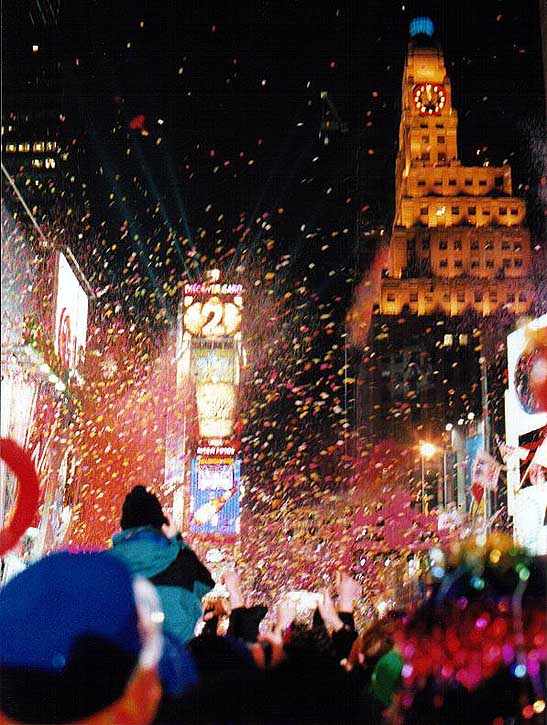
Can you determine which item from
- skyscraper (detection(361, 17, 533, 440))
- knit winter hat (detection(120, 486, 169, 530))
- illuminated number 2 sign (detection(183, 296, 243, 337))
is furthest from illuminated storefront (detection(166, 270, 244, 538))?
knit winter hat (detection(120, 486, 169, 530))

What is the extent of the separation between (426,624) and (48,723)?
97cm

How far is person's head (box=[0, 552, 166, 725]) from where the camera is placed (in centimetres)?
128

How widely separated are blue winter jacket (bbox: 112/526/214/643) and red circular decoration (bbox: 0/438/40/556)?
40cm

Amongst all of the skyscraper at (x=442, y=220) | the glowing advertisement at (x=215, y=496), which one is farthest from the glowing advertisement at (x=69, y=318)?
the skyscraper at (x=442, y=220)

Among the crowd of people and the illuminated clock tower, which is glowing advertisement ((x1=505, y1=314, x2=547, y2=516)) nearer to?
the illuminated clock tower

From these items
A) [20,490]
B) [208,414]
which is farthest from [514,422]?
[20,490]

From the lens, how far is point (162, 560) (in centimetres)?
258

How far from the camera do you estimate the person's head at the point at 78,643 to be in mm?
1279

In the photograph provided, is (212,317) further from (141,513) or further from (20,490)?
(141,513)

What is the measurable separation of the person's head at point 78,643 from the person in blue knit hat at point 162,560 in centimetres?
108

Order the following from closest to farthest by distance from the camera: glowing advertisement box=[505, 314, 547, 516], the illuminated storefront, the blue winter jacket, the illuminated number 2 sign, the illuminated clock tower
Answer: the blue winter jacket < the illuminated clock tower < the illuminated number 2 sign < the illuminated storefront < glowing advertisement box=[505, 314, 547, 516]

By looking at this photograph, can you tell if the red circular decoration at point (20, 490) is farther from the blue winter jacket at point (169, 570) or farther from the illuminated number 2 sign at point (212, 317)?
the illuminated number 2 sign at point (212, 317)

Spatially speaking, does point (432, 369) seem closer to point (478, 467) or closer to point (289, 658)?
point (478, 467)

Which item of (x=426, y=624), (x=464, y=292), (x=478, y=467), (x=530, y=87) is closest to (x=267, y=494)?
(x=478, y=467)
